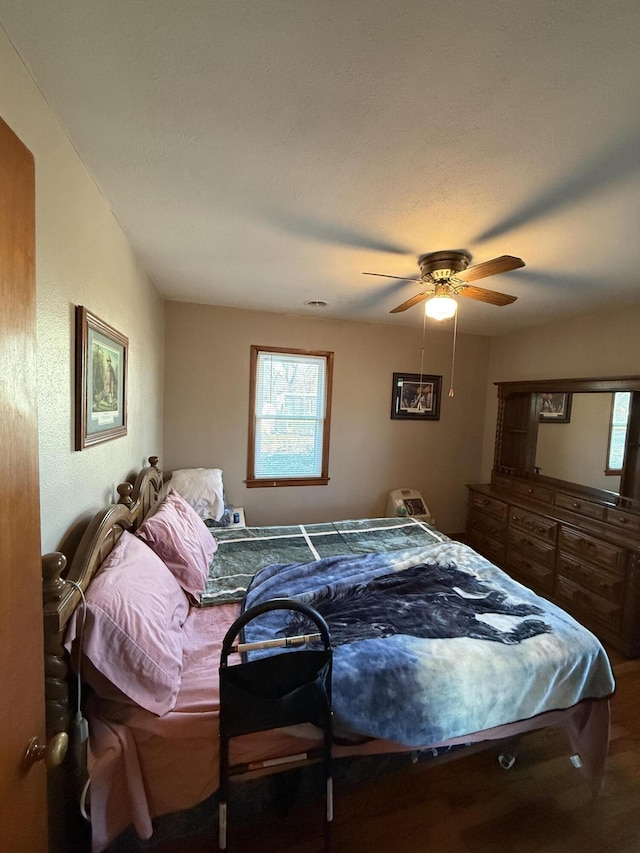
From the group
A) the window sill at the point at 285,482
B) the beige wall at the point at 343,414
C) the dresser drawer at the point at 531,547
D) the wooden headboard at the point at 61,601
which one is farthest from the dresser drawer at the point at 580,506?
the wooden headboard at the point at 61,601

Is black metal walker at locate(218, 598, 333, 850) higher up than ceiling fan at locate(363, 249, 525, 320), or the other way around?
ceiling fan at locate(363, 249, 525, 320)

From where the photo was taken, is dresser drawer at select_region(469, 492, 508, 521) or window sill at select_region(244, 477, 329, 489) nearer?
dresser drawer at select_region(469, 492, 508, 521)

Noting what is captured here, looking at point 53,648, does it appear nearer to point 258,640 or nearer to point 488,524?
point 258,640

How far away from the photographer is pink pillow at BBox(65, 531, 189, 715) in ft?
3.56

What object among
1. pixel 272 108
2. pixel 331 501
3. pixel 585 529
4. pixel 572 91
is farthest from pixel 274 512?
pixel 572 91

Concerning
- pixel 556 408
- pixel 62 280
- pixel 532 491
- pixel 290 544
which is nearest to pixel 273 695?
pixel 290 544

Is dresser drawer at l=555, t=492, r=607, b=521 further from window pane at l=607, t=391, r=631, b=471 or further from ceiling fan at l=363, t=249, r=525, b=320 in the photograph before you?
ceiling fan at l=363, t=249, r=525, b=320

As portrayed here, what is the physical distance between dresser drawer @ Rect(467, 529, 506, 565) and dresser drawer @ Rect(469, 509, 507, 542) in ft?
0.14

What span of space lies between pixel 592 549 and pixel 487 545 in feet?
3.72

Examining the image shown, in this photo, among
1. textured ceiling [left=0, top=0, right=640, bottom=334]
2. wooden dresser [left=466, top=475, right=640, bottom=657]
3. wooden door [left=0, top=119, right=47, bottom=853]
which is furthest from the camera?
wooden dresser [left=466, top=475, right=640, bottom=657]

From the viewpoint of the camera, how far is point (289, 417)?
367 cm

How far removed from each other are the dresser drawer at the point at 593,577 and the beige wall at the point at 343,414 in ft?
5.12

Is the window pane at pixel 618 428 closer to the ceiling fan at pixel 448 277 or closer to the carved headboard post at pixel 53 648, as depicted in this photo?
the ceiling fan at pixel 448 277

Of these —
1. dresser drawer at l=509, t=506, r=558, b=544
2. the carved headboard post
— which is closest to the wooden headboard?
the carved headboard post
